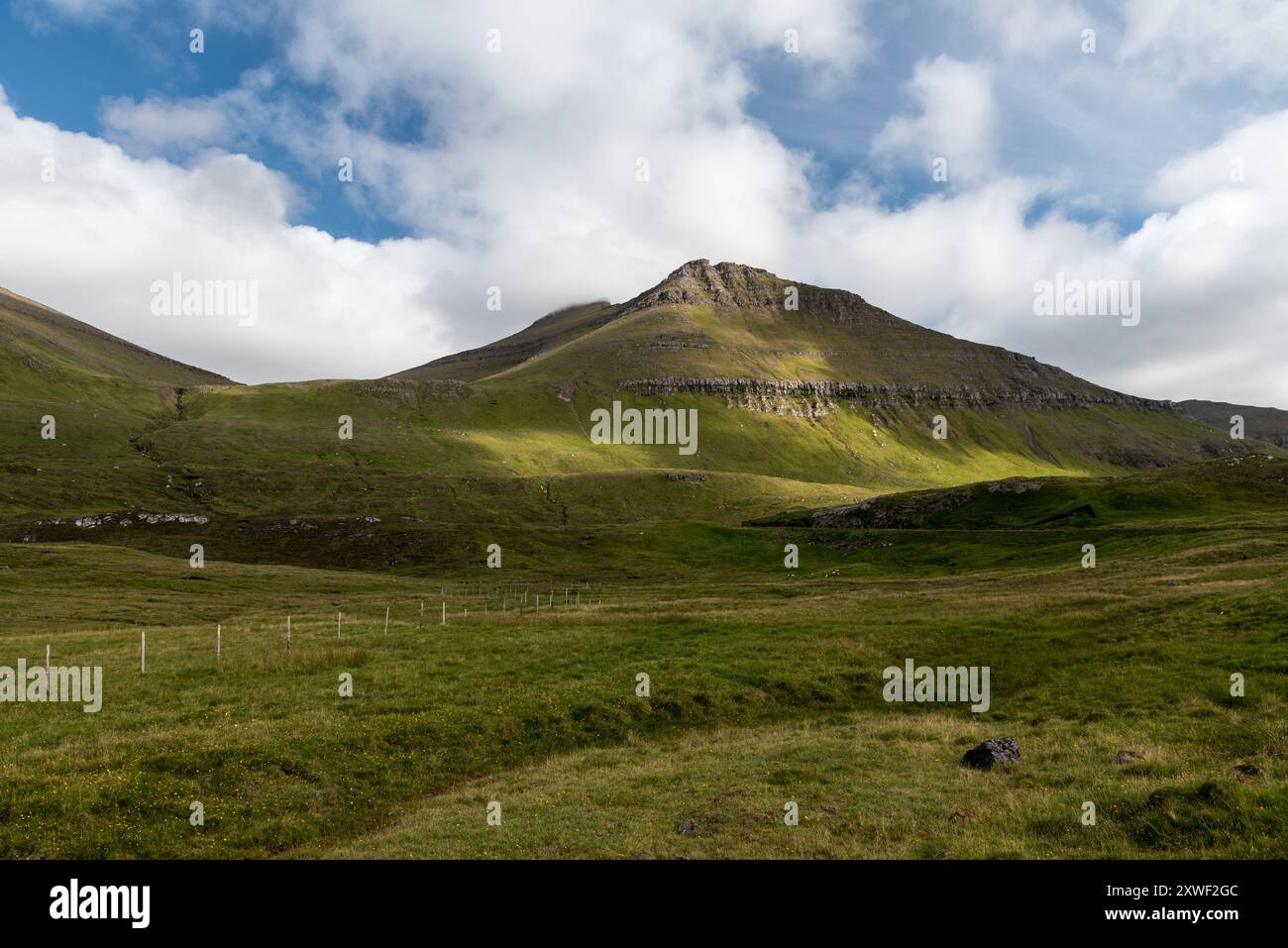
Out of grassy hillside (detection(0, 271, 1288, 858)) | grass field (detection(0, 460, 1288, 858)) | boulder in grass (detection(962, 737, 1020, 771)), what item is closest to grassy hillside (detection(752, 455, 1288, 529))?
grassy hillside (detection(0, 271, 1288, 858))

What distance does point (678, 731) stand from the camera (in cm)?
3266

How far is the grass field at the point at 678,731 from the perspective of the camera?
63.6ft

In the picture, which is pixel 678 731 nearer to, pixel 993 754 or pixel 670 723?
pixel 670 723

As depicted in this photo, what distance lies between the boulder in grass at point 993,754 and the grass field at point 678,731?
515mm

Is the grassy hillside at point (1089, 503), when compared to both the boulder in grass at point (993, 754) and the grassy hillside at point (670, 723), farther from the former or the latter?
the boulder in grass at point (993, 754)

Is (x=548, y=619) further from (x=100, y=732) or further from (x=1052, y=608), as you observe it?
(x=1052, y=608)

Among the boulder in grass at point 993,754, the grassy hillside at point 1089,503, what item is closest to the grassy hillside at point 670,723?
the boulder in grass at point 993,754

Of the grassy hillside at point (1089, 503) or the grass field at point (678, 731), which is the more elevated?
the grassy hillside at point (1089, 503)

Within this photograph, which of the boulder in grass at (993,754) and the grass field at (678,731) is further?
the boulder in grass at (993,754)

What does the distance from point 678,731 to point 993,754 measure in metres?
13.2

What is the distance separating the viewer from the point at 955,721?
31.8 m

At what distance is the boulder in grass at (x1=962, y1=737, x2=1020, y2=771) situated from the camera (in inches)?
981

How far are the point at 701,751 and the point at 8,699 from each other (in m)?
29.8
